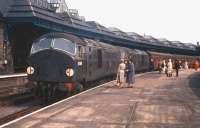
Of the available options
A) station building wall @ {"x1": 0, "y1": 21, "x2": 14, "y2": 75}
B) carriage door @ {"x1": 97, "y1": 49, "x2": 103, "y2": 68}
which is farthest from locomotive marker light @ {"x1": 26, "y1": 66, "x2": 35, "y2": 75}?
station building wall @ {"x1": 0, "y1": 21, "x2": 14, "y2": 75}

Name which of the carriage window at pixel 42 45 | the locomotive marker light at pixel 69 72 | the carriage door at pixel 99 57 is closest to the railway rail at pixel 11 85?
the carriage window at pixel 42 45

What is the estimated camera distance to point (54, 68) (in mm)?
17891

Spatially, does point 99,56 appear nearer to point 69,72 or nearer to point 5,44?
point 69,72

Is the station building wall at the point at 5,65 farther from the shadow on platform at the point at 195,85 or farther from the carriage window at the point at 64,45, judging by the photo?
the carriage window at the point at 64,45

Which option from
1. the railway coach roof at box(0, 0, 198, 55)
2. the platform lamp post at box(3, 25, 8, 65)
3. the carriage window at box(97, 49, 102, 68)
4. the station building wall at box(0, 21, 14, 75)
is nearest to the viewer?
the carriage window at box(97, 49, 102, 68)

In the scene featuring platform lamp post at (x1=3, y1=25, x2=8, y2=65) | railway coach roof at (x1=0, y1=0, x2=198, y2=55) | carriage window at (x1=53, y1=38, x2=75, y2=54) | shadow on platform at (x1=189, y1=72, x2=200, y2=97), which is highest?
railway coach roof at (x1=0, y1=0, x2=198, y2=55)

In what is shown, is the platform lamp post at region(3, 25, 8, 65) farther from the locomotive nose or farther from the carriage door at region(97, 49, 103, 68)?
the locomotive nose

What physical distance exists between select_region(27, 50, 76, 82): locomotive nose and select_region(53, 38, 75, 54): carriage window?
1.31 ft

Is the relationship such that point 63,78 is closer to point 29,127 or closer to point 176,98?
point 176,98

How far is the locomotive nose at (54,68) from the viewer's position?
17.8 m

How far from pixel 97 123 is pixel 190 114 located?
11.4 ft

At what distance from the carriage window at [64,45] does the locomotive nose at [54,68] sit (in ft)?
1.31

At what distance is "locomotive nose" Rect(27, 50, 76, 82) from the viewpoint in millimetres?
17844

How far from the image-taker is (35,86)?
18.0m
